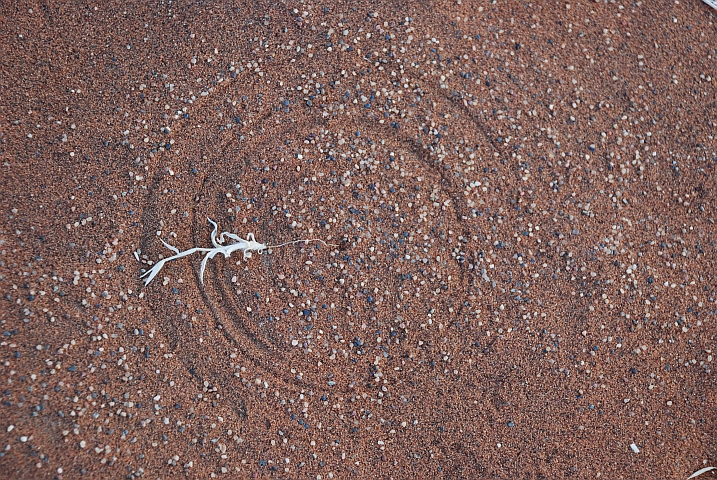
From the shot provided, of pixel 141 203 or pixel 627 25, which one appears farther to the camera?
pixel 627 25

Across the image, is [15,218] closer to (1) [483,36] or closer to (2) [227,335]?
(2) [227,335]

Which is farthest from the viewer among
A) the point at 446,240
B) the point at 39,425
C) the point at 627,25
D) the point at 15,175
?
the point at 627,25

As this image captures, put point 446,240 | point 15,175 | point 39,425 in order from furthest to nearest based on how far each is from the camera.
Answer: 1. point 446,240
2. point 15,175
3. point 39,425

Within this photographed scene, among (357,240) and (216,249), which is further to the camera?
(357,240)

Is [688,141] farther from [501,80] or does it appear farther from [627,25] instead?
[501,80]

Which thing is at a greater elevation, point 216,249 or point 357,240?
point 216,249

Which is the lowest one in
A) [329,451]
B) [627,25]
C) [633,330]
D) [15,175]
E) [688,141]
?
[633,330]

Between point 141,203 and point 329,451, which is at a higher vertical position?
point 141,203

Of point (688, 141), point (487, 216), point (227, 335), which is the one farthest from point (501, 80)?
point (227, 335)
